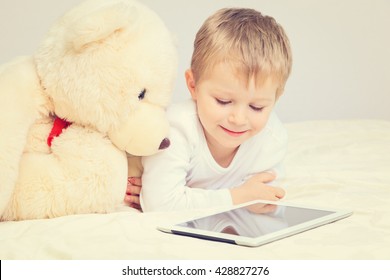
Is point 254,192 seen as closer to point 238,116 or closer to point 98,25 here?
point 238,116

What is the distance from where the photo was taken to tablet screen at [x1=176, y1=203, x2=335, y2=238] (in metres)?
0.97

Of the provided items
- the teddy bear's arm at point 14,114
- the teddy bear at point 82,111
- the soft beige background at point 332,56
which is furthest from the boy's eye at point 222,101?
the soft beige background at point 332,56

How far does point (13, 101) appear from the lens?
112 cm

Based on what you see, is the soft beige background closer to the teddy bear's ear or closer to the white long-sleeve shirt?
the white long-sleeve shirt

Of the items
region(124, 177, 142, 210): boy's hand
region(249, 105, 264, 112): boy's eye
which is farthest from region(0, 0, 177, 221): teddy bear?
region(249, 105, 264, 112): boy's eye

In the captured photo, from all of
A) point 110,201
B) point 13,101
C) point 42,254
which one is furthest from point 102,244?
point 13,101

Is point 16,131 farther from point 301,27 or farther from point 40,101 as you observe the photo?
point 301,27

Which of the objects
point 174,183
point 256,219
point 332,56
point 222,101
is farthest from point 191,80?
point 332,56

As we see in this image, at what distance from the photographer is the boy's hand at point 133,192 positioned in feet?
4.30

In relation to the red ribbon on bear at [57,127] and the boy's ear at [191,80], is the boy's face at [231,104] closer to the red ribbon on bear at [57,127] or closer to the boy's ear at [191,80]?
the boy's ear at [191,80]

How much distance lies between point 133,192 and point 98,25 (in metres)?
0.39

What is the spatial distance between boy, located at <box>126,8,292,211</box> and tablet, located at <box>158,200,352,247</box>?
20 centimetres

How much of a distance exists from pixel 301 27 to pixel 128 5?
5.54 feet

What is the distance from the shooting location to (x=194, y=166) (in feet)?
4.69
